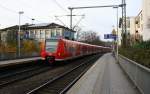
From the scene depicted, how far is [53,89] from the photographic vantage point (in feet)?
54.1

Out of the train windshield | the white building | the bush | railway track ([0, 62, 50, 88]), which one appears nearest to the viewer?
the bush

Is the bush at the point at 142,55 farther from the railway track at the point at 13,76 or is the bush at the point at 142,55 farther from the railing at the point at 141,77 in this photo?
the railway track at the point at 13,76

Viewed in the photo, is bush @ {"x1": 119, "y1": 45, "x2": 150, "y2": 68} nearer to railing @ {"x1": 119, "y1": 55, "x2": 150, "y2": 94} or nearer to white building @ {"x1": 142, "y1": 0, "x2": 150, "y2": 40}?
railing @ {"x1": 119, "y1": 55, "x2": 150, "y2": 94}

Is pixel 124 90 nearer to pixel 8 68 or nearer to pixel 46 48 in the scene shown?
pixel 8 68

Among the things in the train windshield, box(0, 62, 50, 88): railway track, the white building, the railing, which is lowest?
box(0, 62, 50, 88): railway track

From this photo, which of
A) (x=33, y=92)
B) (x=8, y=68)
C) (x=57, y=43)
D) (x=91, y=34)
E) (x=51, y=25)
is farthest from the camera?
(x=91, y=34)

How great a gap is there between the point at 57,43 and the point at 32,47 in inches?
2051

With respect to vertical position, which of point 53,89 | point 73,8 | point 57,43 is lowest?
point 53,89

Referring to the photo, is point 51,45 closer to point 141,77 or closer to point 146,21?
point 146,21

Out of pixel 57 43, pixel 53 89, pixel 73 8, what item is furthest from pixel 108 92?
pixel 73 8

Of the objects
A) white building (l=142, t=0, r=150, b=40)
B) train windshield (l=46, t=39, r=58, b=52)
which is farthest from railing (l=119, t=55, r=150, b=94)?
white building (l=142, t=0, r=150, b=40)

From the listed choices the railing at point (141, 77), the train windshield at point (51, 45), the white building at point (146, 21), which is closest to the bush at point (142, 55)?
the railing at point (141, 77)

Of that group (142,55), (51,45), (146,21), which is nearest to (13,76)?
(142,55)

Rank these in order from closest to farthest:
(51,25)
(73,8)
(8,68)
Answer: (8,68)
(73,8)
(51,25)
